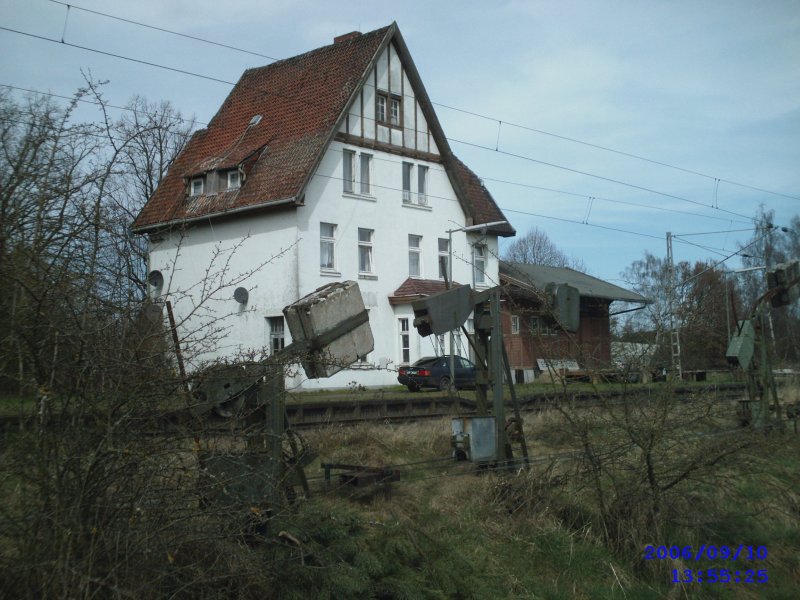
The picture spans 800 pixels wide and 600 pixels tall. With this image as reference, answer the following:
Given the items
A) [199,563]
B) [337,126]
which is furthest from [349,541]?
[337,126]

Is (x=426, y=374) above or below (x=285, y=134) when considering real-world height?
below

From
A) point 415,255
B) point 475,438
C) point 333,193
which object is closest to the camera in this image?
point 475,438

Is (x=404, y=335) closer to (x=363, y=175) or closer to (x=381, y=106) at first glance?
(x=363, y=175)

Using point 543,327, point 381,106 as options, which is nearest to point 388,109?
point 381,106

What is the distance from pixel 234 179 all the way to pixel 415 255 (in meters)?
8.15

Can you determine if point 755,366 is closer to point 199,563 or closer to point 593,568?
point 593,568

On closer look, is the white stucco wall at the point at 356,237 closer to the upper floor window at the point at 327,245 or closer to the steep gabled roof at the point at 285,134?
the upper floor window at the point at 327,245

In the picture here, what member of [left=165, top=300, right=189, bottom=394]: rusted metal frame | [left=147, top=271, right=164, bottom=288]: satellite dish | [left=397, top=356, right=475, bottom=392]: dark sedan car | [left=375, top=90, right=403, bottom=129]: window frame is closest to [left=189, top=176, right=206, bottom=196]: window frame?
[left=375, top=90, right=403, bottom=129]: window frame

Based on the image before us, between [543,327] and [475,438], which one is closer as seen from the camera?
[475,438]

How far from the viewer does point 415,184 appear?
114ft

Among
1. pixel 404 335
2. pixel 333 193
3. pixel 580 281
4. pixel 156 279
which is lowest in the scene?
pixel 156 279

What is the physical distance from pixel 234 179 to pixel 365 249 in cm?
584

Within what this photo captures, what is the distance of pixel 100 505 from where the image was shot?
432 cm

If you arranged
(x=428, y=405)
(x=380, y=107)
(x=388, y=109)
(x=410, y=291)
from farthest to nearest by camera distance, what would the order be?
1. (x=388, y=109)
2. (x=380, y=107)
3. (x=410, y=291)
4. (x=428, y=405)
